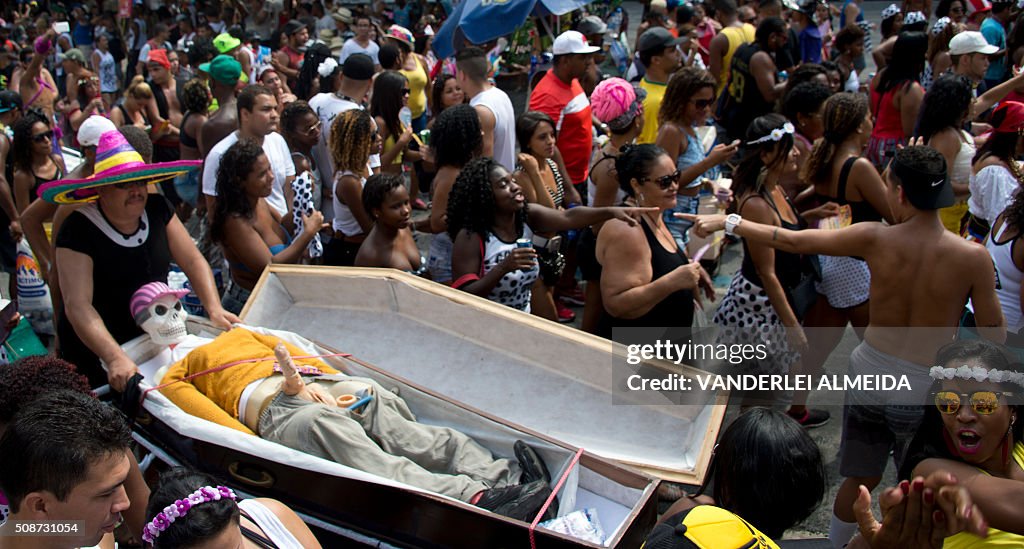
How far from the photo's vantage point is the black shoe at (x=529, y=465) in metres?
3.44

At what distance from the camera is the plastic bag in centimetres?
498

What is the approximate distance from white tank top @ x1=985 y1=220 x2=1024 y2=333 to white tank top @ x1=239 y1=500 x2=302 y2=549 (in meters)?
3.30

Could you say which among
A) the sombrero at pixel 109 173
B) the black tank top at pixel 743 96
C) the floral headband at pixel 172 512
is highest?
the sombrero at pixel 109 173

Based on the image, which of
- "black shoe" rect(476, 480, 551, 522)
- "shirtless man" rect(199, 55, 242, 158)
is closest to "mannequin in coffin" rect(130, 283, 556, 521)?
"black shoe" rect(476, 480, 551, 522)

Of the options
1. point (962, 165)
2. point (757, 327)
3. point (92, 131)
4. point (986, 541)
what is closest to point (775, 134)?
point (757, 327)

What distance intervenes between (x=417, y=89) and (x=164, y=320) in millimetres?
5428

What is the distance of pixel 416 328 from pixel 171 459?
149 centimetres

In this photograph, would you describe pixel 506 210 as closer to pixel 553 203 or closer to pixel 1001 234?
pixel 553 203

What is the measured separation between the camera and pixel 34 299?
5.00 m

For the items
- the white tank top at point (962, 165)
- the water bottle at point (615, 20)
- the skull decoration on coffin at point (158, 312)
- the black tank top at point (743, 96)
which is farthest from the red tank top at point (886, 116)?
the water bottle at point (615, 20)

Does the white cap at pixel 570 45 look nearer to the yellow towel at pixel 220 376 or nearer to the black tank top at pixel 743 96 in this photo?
the black tank top at pixel 743 96

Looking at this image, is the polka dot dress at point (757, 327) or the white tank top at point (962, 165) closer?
the polka dot dress at point (757, 327)

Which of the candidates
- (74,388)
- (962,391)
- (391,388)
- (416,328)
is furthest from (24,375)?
(962,391)

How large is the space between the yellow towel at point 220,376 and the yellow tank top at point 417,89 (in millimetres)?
5240
